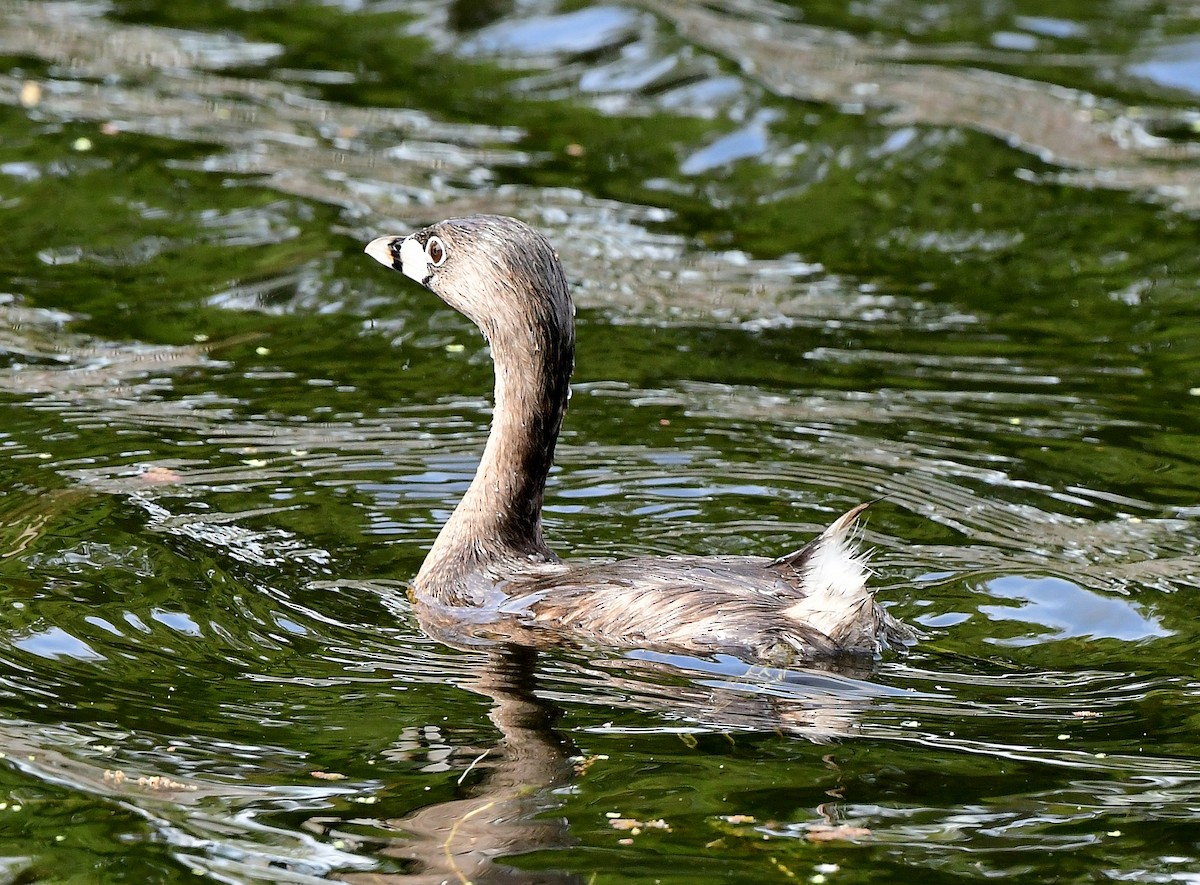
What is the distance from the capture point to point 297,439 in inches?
321

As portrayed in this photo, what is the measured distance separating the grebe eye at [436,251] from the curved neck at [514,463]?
0.39 metres

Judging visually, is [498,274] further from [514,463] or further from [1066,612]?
[1066,612]

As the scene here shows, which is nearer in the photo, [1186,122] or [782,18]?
[1186,122]

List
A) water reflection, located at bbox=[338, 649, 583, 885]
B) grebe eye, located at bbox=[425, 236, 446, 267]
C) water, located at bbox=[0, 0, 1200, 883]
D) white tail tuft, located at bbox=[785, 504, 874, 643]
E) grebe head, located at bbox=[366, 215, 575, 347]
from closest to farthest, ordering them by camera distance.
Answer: water reflection, located at bbox=[338, 649, 583, 885]
water, located at bbox=[0, 0, 1200, 883]
white tail tuft, located at bbox=[785, 504, 874, 643]
grebe head, located at bbox=[366, 215, 575, 347]
grebe eye, located at bbox=[425, 236, 446, 267]

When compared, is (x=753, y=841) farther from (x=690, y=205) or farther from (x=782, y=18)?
(x=782, y=18)

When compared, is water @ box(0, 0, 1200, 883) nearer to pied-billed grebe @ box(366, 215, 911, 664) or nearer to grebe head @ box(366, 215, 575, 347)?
pied-billed grebe @ box(366, 215, 911, 664)

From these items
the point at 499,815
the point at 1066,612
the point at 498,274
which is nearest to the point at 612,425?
the point at 498,274

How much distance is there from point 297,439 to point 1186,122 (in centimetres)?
732

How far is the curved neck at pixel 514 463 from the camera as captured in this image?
6.84 m

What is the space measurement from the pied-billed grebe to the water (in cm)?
Answer: 13

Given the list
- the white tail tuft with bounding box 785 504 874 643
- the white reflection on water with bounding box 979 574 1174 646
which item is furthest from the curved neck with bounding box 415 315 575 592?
the white reflection on water with bounding box 979 574 1174 646

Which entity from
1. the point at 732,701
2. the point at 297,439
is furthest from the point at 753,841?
the point at 297,439

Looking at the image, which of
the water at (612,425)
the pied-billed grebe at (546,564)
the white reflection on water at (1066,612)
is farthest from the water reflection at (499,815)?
the white reflection on water at (1066,612)

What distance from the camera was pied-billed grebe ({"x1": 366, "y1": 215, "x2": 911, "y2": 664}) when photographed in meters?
6.01
